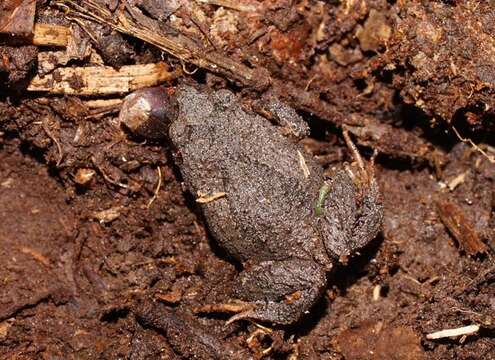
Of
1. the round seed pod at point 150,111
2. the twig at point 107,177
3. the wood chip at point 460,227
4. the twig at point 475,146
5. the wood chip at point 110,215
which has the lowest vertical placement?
the wood chip at point 110,215

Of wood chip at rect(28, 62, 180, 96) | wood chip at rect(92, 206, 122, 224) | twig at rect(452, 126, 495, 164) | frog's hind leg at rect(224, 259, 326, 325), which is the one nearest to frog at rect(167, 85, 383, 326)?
frog's hind leg at rect(224, 259, 326, 325)

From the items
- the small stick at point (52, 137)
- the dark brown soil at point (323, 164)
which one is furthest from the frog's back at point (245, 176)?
the small stick at point (52, 137)

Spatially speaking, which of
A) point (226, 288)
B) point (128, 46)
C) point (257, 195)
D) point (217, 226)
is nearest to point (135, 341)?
point (226, 288)

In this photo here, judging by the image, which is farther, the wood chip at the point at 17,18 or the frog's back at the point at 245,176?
the frog's back at the point at 245,176

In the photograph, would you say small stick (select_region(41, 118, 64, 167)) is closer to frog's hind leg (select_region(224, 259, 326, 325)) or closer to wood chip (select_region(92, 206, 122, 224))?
wood chip (select_region(92, 206, 122, 224))

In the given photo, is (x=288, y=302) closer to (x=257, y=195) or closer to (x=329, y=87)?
(x=257, y=195)

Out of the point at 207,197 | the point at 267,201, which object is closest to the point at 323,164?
the point at 267,201

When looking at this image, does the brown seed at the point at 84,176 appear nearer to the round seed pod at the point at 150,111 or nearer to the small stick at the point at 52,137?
the small stick at the point at 52,137
